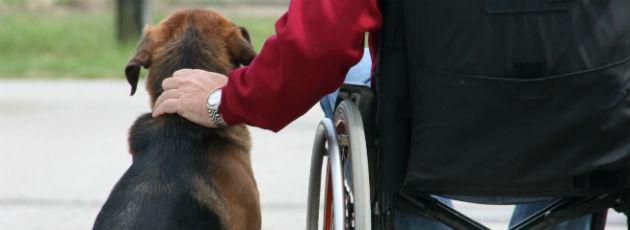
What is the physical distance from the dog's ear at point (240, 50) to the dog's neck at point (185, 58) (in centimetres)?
4

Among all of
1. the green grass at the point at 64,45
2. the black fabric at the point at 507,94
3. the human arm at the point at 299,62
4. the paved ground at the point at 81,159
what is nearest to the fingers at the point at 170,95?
the human arm at the point at 299,62

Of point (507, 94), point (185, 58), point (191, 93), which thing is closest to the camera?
point (507, 94)

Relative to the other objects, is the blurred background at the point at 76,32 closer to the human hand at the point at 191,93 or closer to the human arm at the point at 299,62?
the human hand at the point at 191,93

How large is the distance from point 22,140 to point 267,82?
5.40 meters

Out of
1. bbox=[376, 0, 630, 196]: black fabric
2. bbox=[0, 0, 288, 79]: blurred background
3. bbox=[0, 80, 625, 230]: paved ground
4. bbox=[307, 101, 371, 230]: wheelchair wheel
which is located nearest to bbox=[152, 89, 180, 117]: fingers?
bbox=[307, 101, 371, 230]: wheelchair wheel

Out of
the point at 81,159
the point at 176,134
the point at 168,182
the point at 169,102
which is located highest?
the point at 169,102

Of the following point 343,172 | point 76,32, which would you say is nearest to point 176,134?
point 343,172

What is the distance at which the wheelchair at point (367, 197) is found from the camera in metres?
3.12

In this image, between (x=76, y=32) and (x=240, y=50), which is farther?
(x=76, y=32)

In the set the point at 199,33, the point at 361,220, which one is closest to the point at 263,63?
the point at 361,220

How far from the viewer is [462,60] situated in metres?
3.05

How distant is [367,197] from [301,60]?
0.37 metres

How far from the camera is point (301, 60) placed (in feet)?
10.1

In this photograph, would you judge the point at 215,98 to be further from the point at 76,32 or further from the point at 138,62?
the point at 76,32
